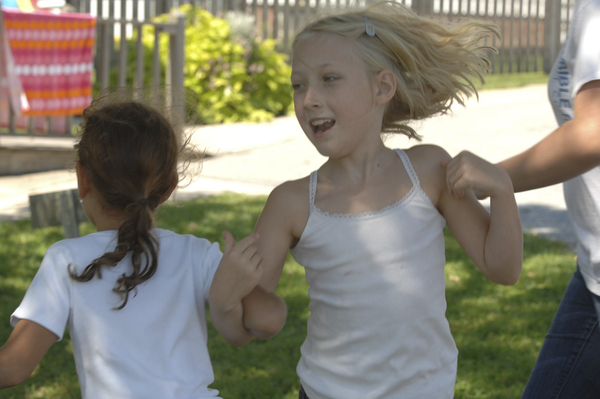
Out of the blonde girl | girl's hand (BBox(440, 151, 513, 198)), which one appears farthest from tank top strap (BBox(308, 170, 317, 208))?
girl's hand (BBox(440, 151, 513, 198))

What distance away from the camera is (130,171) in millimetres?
1704

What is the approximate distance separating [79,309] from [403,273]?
2.69ft

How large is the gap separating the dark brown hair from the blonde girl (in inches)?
12.0

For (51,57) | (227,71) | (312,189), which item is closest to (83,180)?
(312,189)

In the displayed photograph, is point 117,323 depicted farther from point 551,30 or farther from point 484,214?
point 551,30

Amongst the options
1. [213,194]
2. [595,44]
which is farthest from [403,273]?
[213,194]

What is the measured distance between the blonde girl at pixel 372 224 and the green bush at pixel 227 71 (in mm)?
7981

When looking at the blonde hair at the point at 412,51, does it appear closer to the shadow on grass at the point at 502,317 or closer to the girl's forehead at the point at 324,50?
the girl's forehead at the point at 324,50

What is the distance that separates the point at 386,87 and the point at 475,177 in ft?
1.33

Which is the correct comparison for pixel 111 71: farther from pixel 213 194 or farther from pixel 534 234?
pixel 534 234

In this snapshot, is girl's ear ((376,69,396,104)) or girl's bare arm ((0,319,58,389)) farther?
girl's ear ((376,69,396,104))

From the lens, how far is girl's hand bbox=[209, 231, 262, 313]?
166 centimetres

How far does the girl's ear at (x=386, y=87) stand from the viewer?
1.94 metres

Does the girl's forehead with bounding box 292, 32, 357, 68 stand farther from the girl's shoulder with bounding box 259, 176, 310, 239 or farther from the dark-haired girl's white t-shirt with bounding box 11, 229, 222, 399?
the dark-haired girl's white t-shirt with bounding box 11, 229, 222, 399
